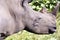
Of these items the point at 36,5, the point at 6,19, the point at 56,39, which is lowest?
the point at 56,39

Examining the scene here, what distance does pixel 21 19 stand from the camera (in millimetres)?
3471

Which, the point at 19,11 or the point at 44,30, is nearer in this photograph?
the point at 19,11

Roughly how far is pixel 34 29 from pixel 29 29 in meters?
0.07

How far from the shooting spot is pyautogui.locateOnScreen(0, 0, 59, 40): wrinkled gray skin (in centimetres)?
326

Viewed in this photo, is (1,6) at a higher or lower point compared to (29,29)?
higher

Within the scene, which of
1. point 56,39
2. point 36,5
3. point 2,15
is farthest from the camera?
point 36,5

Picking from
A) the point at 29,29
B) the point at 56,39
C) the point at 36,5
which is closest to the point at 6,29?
the point at 29,29

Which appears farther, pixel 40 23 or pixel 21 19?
pixel 40 23

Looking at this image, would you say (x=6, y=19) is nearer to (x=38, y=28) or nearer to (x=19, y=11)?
(x=19, y=11)

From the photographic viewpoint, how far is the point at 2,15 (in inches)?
127

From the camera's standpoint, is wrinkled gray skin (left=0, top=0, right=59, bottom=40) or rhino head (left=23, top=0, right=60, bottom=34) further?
rhino head (left=23, top=0, right=60, bottom=34)

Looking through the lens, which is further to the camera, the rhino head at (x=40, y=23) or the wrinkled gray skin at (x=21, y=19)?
the rhino head at (x=40, y=23)

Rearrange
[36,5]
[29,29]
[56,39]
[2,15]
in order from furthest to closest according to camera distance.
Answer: [36,5], [56,39], [29,29], [2,15]

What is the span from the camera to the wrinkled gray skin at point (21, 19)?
3.26 meters
